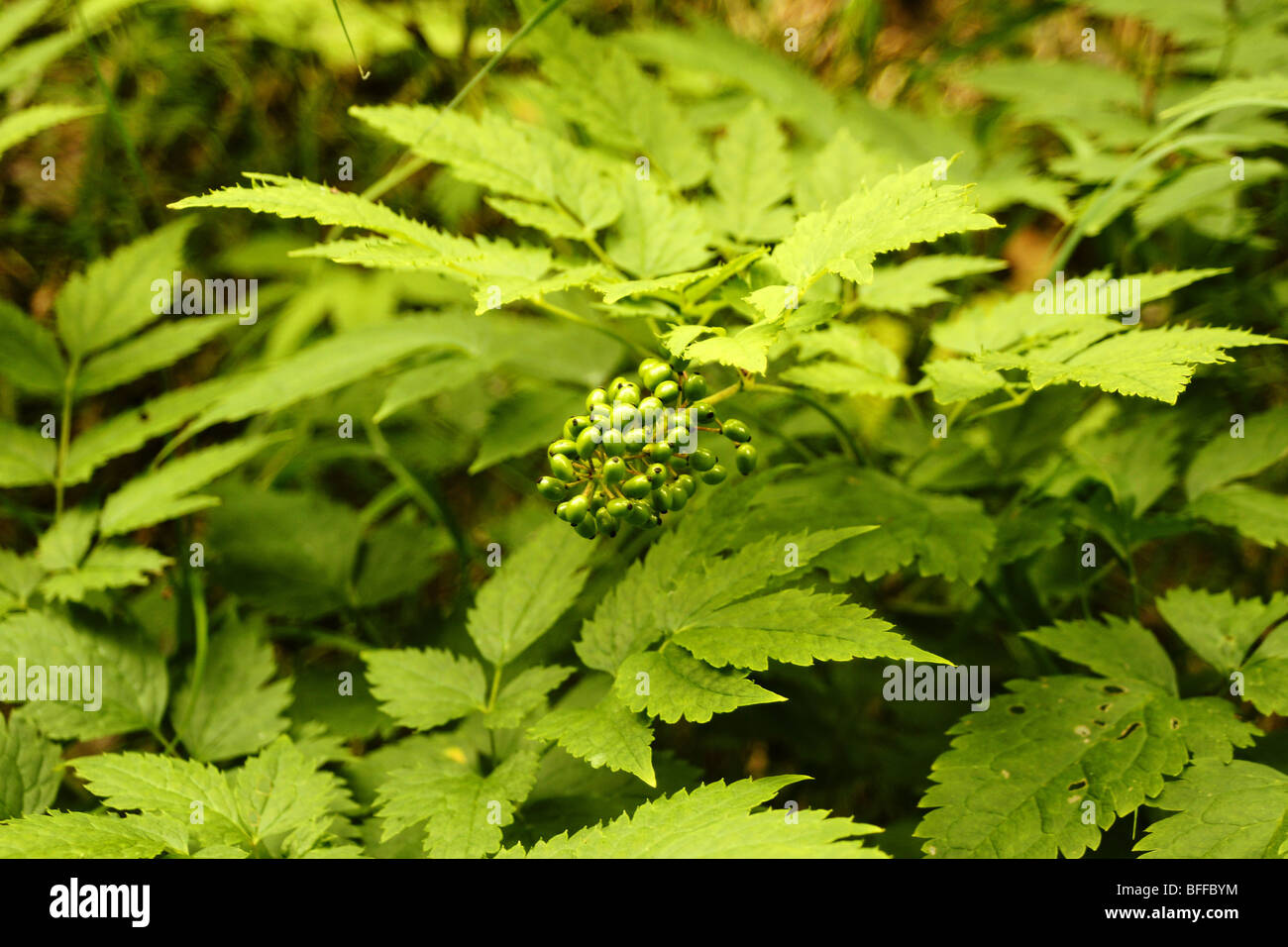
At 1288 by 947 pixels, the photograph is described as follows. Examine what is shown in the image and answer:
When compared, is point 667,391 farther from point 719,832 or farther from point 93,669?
point 93,669

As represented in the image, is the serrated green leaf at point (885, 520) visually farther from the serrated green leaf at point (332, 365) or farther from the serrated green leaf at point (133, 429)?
the serrated green leaf at point (133, 429)

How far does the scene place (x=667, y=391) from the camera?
1.00m

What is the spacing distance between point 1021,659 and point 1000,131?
159cm

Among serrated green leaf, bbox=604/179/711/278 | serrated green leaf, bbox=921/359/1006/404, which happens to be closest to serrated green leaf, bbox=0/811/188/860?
serrated green leaf, bbox=604/179/711/278

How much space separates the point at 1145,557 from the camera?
2.14 meters

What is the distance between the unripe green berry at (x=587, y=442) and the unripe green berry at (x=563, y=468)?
2 cm

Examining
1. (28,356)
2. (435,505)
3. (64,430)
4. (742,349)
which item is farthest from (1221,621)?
(28,356)

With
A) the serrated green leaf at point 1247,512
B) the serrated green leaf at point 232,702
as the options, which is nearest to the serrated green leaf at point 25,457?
the serrated green leaf at point 232,702

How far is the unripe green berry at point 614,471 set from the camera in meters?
0.98

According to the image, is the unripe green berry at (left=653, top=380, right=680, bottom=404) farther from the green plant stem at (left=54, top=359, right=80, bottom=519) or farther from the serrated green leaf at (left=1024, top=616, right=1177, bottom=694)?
the green plant stem at (left=54, top=359, right=80, bottom=519)

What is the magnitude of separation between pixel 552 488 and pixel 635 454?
0.11m
